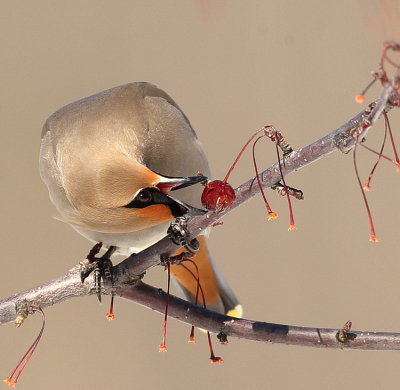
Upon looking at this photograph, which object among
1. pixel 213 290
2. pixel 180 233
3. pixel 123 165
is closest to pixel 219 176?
pixel 213 290

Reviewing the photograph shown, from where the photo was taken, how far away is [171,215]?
179 cm

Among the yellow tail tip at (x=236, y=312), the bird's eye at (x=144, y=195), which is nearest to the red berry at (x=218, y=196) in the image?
the bird's eye at (x=144, y=195)

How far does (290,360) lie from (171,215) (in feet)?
5.08

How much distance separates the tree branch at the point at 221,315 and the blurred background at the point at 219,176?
104cm

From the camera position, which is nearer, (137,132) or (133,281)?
(133,281)

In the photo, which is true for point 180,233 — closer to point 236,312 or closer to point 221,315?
point 221,315

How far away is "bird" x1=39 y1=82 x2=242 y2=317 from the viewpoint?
1784mm

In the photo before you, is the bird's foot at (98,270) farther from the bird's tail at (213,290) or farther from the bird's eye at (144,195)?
the bird's tail at (213,290)

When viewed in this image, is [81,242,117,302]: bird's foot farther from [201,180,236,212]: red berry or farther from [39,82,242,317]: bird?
[201,180,236,212]: red berry

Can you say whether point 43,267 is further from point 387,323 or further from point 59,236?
point 387,323

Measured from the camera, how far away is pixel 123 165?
186 cm

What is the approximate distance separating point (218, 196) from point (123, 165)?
1.56ft

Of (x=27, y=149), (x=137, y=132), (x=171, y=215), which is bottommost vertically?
(x=171, y=215)

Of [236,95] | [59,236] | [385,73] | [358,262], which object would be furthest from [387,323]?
[385,73]
